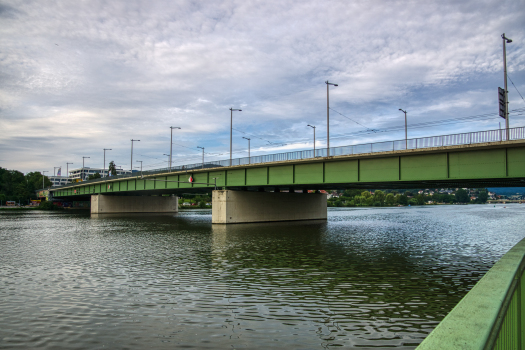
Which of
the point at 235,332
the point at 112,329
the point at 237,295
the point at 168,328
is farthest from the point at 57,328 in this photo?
the point at 237,295

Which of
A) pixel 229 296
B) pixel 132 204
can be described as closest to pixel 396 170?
pixel 229 296

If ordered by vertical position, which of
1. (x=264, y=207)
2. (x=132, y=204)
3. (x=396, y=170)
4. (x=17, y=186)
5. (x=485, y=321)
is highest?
(x=17, y=186)

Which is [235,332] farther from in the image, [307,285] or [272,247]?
[272,247]

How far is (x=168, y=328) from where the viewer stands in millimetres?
9992

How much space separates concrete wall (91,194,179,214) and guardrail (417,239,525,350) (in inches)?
3920

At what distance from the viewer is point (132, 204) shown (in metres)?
98.4

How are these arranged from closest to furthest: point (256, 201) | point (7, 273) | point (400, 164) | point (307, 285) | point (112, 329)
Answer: point (112, 329)
point (307, 285)
point (7, 273)
point (400, 164)
point (256, 201)

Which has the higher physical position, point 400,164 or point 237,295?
point 400,164

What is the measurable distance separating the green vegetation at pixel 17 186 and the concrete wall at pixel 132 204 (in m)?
80.9

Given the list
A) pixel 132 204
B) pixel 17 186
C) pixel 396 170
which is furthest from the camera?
pixel 17 186

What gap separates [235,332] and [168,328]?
1.86 metres

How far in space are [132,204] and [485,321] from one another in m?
103

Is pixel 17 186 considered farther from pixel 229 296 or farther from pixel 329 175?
pixel 229 296

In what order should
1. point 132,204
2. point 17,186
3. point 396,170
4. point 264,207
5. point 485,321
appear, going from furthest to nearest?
1. point 17,186
2. point 132,204
3. point 264,207
4. point 396,170
5. point 485,321
